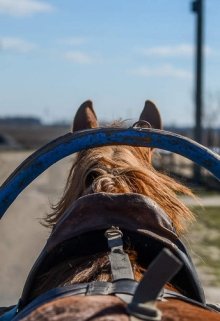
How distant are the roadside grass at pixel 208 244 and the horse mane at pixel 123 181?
4450 millimetres

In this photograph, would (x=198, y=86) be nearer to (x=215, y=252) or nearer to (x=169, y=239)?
(x=215, y=252)

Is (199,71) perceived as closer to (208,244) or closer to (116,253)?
(208,244)

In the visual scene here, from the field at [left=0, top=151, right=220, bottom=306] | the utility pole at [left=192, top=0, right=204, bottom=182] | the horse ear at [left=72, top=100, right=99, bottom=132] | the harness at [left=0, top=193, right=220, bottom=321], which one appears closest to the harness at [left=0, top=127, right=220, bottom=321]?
the harness at [left=0, top=193, right=220, bottom=321]

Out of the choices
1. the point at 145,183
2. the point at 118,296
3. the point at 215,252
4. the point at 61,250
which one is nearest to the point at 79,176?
the point at 145,183

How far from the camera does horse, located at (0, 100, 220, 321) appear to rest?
6.46 feet

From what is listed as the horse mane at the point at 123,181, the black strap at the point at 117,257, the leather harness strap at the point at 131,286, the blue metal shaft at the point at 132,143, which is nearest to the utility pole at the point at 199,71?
the horse mane at the point at 123,181

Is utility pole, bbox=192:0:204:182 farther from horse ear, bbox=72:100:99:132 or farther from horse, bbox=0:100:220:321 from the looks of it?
horse, bbox=0:100:220:321

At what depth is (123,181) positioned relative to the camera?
2.97 m

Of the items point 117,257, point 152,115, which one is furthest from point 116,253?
point 152,115

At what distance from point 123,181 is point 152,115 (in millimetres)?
1260

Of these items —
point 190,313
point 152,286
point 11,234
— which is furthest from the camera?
point 11,234

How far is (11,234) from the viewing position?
585 inches

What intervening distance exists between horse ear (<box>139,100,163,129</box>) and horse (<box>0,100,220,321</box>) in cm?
49

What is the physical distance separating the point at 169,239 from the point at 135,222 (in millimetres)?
128
